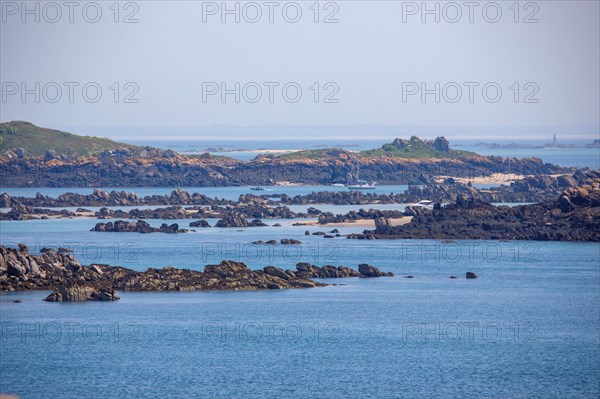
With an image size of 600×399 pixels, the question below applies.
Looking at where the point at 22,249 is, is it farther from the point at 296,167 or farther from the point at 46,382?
the point at 296,167

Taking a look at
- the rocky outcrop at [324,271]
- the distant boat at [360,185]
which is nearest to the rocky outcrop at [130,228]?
the rocky outcrop at [324,271]

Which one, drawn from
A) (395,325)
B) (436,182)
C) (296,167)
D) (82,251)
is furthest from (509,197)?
(395,325)

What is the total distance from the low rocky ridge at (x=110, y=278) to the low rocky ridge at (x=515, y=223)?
2713 cm

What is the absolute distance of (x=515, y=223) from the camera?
8669 cm

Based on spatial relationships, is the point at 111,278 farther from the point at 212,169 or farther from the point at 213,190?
the point at 212,169

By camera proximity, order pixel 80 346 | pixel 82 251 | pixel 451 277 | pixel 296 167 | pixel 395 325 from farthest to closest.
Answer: pixel 296 167 → pixel 82 251 → pixel 451 277 → pixel 395 325 → pixel 80 346

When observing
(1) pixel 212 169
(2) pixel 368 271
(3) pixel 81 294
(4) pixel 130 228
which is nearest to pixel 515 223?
(2) pixel 368 271

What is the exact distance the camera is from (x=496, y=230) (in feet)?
279

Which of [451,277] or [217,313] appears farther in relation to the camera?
[451,277]

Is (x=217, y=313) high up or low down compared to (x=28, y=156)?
down

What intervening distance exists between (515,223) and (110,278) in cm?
4015

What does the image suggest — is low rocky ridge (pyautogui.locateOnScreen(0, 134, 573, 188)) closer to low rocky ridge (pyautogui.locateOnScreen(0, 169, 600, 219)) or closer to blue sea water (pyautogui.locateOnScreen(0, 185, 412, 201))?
blue sea water (pyautogui.locateOnScreen(0, 185, 412, 201))

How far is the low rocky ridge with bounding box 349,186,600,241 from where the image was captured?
82.6 m

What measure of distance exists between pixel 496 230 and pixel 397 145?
105499 millimetres
